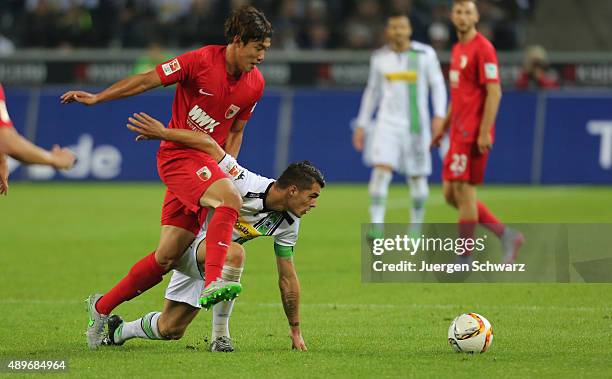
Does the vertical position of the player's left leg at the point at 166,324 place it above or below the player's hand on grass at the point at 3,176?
below

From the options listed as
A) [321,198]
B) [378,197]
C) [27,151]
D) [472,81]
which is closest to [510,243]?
[472,81]

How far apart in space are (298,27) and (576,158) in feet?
22.5

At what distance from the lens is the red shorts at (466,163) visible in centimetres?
1115

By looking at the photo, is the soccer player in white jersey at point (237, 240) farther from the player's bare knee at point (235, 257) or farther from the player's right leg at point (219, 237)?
the player's right leg at point (219, 237)

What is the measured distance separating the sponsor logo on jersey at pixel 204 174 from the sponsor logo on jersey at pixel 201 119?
478mm

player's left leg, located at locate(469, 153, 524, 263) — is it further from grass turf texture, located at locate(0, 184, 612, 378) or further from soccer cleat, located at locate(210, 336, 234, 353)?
soccer cleat, located at locate(210, 336, 234, 353)

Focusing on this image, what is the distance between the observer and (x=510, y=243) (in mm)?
11461

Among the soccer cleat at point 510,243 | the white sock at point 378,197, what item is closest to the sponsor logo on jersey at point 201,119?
the soccer cleat at point 510,243

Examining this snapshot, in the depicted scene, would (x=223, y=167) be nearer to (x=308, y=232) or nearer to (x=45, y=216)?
(x=308, y=232)

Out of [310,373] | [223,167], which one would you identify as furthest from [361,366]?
[223,167]

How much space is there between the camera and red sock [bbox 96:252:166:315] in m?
7.61

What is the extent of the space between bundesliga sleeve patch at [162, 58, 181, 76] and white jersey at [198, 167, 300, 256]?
0.78m

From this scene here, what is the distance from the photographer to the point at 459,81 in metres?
11.3

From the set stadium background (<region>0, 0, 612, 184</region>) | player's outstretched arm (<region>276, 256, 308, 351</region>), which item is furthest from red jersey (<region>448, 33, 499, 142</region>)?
stadium background (<region>0, 0, 612, 184</region>)
